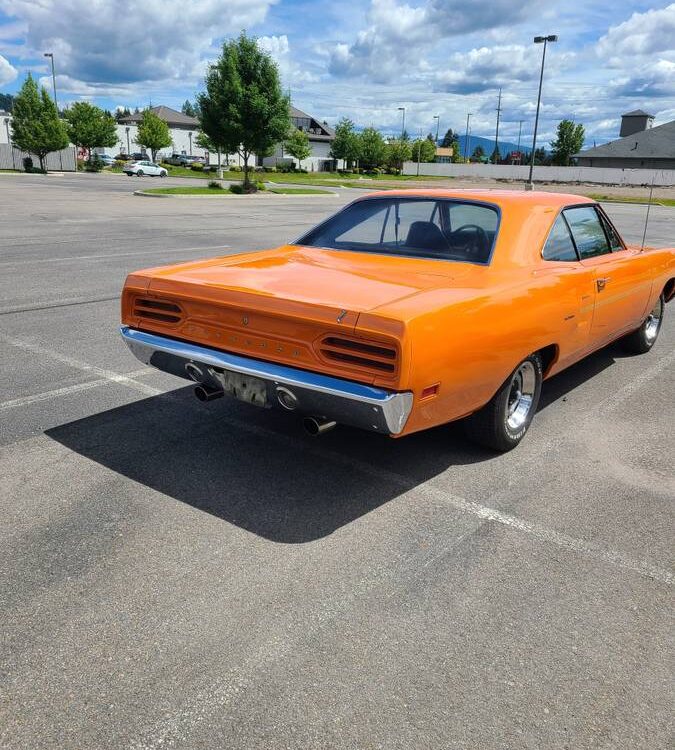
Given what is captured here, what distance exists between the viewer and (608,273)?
4902mm

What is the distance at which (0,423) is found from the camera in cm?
444

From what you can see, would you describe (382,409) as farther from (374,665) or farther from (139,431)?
(139,431)

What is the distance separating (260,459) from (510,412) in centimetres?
158

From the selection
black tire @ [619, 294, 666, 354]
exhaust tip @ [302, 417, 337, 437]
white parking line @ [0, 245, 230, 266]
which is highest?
exhaust tip @ [302, 417, 337, 437]

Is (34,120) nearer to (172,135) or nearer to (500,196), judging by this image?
(172,135)

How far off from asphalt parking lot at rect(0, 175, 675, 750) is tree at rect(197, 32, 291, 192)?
3053cm

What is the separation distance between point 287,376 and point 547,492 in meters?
1.62

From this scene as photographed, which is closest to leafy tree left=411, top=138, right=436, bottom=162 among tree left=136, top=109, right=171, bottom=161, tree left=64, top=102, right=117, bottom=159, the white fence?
the white fence

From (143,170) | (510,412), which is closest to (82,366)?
(510,412)

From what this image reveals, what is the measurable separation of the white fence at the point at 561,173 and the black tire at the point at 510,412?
206 ft

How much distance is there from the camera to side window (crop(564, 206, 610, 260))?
190 inches

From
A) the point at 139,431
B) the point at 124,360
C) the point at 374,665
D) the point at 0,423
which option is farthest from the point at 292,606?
the point at 124,360

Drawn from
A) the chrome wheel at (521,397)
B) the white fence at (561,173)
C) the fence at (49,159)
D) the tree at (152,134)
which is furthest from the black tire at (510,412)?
the tree at (152,134)

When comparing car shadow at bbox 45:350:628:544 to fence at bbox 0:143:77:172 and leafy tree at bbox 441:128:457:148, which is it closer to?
fence at bbox 0:143:77:172
